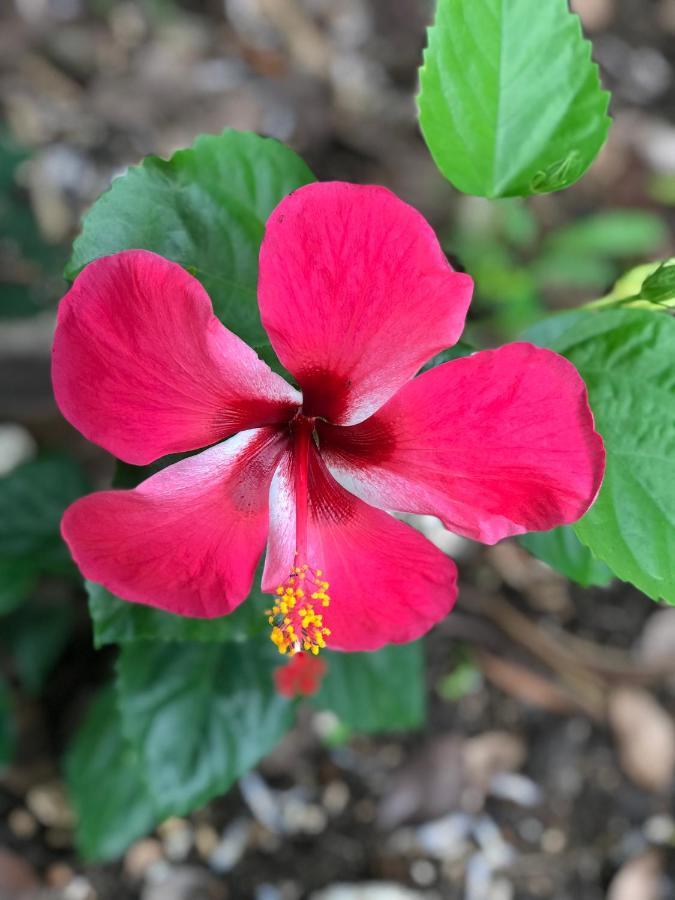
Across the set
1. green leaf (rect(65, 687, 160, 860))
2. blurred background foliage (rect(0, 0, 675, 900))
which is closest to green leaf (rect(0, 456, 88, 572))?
blurred background foliage (rect(0, 0, 675, 900))

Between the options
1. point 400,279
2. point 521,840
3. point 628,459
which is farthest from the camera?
point 521,840

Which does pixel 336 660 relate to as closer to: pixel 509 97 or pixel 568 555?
pixel 568 555

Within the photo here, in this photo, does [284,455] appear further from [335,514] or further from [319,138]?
[319,138]

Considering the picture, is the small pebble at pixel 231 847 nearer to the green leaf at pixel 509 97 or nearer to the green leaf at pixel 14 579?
the green leaf at pixel 14 579

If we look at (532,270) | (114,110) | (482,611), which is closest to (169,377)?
(482,611)

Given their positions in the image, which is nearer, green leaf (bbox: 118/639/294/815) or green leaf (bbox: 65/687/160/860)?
green leaf (bbox: 118/639/294/815)

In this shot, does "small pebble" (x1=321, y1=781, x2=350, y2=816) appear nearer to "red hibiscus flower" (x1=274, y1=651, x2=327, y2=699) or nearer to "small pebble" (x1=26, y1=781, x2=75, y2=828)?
"small pebble" (x1=26, y1=781, x2=75, y2=828)
